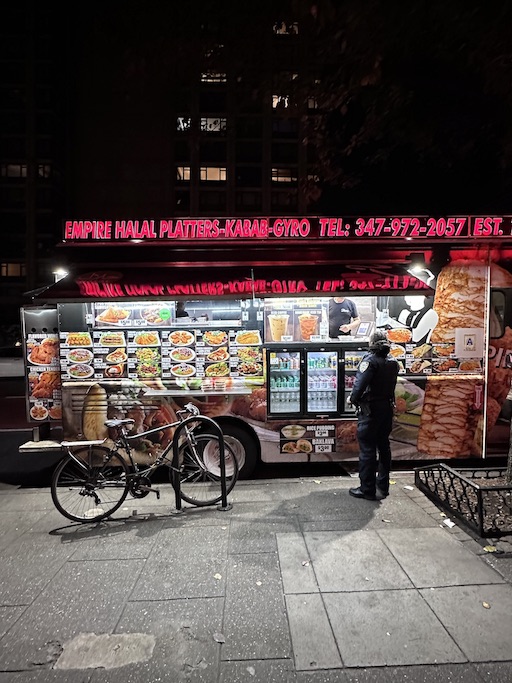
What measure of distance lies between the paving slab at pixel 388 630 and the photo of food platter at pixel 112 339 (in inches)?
180

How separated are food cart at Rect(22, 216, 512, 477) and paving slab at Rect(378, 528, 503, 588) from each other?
2.05 meters

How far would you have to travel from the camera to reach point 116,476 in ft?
18.5

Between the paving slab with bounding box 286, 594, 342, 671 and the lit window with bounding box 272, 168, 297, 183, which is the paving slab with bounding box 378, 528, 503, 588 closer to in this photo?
the paving slab with bounding box 286, 594, 342, 671

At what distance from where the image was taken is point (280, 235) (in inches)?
276

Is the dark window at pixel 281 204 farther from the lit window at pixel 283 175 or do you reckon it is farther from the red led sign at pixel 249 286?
the red led sign at pixel 249 286

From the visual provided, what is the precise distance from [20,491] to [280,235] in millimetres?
5271

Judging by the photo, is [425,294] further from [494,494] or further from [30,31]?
[30,31]

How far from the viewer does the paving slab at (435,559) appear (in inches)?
159

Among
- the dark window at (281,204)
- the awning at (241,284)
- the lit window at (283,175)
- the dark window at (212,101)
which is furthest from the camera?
the lit window at (283,175)

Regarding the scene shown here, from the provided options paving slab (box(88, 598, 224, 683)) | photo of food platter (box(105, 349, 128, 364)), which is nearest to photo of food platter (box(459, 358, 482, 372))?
paving slab (box(88, 598, 224, 683))

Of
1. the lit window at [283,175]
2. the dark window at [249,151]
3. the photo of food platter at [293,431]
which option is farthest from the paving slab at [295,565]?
the dark window at [249,151]

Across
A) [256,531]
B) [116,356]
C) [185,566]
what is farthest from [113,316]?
[185,566]

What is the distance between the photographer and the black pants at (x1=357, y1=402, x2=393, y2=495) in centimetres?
574

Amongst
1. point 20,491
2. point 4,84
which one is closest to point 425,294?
point 20,491
